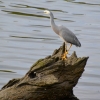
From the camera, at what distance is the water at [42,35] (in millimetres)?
17469

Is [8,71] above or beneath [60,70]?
beneath

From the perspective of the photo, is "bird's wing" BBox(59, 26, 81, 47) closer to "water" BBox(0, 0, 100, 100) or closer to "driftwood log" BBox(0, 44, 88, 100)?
"water" BBox(0, 0, 100, 100)

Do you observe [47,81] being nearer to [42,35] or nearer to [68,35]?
[68,35]

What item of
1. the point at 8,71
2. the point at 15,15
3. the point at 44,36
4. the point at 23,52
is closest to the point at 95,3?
the point at 15,15

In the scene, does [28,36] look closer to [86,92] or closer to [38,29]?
[38,29]

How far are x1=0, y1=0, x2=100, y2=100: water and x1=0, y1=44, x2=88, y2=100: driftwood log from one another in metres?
2.97

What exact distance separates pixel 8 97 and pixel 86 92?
433cm

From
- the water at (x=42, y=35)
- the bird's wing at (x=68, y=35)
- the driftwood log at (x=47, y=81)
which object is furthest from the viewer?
the water at (x=42, y=35)

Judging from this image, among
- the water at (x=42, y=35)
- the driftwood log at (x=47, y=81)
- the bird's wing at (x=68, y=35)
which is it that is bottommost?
the water at (x=42, y=35)

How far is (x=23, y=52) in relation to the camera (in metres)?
20.2

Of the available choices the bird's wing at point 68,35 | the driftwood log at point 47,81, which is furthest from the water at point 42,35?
the driftwood log at point 47,81

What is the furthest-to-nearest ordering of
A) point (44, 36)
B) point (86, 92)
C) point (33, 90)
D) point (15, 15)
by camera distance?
point (15, 15) → point (44, 36) → point (86, 92) → point (33, 90)

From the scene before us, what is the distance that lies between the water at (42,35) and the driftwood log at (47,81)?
297 centimetres

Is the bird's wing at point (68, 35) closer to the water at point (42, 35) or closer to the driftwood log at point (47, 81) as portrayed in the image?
the water at point (42, 35)
